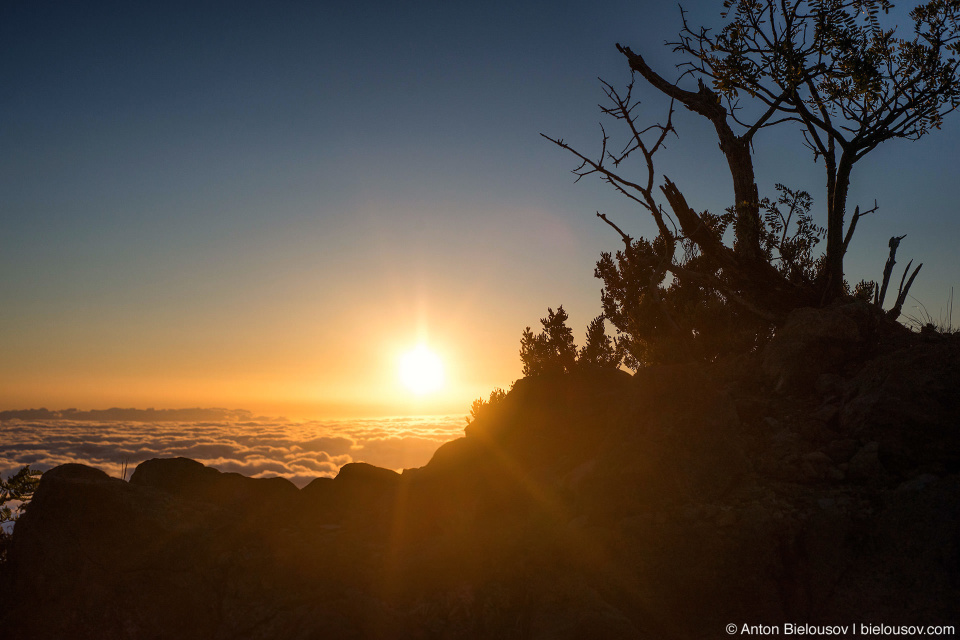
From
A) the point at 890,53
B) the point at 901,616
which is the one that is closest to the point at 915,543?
the point at 901,616

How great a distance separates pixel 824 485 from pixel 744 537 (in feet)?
5.50

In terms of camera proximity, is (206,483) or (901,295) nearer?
(206,483)

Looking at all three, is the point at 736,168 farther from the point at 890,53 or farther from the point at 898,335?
the point at 898,335

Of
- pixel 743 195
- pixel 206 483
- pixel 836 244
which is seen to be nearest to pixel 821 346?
pixel 836 244

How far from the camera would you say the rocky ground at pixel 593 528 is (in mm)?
6488

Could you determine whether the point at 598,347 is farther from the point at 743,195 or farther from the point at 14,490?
→ the point at 14,490

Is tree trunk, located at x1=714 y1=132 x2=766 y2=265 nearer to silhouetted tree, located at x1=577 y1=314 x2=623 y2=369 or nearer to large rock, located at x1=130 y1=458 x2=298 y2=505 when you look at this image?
silhouetted tree, located at x1=577 y1=314 x2=623 y2=369

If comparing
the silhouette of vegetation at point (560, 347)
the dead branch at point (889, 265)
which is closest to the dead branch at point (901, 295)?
the dead branch at point (889, 265)

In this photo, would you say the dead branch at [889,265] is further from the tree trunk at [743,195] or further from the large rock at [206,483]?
the large rock at [206,483]

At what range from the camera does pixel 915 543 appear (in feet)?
20.4

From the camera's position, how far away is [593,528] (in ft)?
25.6

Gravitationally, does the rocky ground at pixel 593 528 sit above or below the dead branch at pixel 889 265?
below

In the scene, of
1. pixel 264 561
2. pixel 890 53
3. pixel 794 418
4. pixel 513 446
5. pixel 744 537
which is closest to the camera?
pixel 744 537

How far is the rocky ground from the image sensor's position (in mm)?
6488
